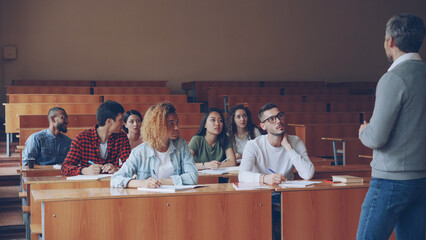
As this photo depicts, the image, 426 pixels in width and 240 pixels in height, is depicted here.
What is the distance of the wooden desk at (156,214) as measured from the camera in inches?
92.9

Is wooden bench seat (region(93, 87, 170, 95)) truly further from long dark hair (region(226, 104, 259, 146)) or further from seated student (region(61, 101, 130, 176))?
seated student (region(61, 101, 130, 176))

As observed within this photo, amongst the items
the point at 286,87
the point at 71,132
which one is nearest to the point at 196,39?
the point at 286,87

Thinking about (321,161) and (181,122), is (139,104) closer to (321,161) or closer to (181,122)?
(181,122)

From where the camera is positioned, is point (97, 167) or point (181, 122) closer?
point (97, 167)

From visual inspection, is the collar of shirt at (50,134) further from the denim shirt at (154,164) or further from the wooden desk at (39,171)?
the denim shirt at (154,164)

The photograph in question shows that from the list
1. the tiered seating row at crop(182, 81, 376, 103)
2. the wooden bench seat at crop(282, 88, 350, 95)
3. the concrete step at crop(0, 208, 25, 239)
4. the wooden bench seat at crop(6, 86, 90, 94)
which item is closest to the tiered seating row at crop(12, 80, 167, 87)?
the tiered seating row at crop(182, 81, 376, 103)

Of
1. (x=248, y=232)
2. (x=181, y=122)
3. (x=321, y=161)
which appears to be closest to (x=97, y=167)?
(x=248, y=232)

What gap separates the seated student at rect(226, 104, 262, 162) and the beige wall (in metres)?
5.82

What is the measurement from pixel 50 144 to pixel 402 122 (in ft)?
11.2

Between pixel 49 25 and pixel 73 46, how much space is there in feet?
1.94

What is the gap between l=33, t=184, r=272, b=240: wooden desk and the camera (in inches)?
92.9

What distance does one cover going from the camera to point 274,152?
3.23 m

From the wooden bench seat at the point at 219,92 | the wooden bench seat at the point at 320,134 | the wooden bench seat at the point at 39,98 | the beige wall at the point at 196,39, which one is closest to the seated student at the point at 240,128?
the wooden bench seat at the point at 320,134

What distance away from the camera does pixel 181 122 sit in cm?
645
